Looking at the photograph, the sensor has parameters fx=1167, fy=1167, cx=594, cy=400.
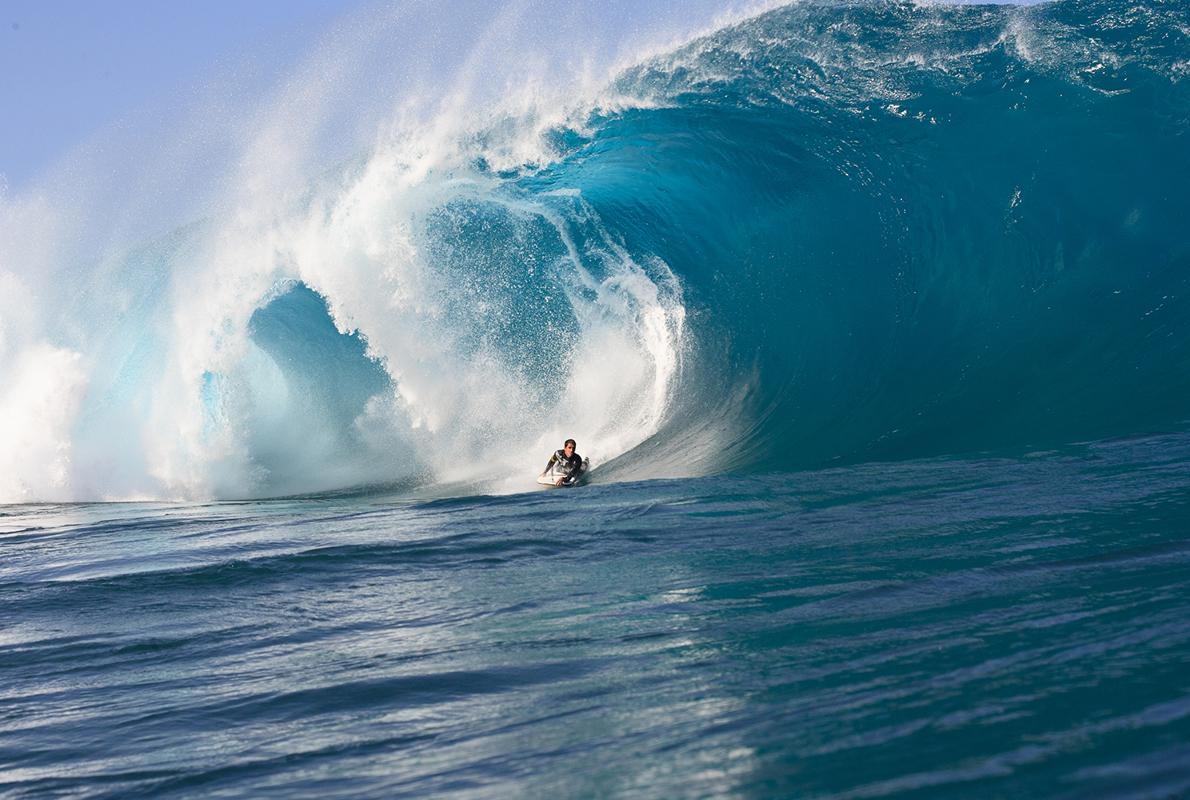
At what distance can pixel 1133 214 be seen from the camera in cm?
1380

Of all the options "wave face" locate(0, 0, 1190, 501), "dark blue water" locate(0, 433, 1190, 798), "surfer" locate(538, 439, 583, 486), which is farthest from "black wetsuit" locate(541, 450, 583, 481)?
"dark blue water" locate(0, 433, 1190, 798)

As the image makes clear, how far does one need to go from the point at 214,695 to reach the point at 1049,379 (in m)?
9.90

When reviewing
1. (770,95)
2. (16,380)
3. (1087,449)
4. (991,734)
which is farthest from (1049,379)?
(16,380)

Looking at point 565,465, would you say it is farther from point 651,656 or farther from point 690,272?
point 651,656

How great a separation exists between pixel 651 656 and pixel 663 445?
8709mm

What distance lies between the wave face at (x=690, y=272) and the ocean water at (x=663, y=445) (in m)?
0.05

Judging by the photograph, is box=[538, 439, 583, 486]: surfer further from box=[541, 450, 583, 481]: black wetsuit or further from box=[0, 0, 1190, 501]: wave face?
box=[0, 0, 1190, 501]: wave face

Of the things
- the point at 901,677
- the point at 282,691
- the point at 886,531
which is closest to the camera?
the point at 901,677

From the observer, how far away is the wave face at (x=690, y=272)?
13.3 metres

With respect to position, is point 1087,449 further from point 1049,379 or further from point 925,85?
point 925,85

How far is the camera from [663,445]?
13055mm

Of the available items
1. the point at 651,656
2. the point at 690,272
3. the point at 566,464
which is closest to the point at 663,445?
the point at 566,464

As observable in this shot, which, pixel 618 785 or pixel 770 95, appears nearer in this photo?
pixel 618 785

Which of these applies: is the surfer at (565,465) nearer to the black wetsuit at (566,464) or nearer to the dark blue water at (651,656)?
the black wetsuit at (566,464)
